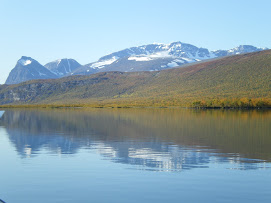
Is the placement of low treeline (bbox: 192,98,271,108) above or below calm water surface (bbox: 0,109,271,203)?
above

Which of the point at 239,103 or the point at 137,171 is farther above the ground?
the point at 239,103

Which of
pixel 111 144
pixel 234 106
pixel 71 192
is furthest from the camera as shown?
pixel 234 106

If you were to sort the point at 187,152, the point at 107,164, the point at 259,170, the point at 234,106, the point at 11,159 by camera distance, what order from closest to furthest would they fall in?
the point at 259,170 < the point at 107,164 < the point at 11,159 < the point at 187,152 < the point at 234,106

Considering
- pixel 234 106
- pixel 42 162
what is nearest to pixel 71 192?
pixel 42 162

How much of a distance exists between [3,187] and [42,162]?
720 centimetres

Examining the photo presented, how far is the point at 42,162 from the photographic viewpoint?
90.4 ft

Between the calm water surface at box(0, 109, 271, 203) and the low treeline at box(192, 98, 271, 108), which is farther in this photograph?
the low treeline at box(192, 98, 271, 108)

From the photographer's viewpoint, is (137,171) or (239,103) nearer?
(137,171)

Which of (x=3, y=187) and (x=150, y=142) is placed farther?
(x=150, y=142)

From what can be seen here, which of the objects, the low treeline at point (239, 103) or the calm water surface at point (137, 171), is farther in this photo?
the low treeline at point (239, 103)

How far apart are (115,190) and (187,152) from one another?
42.2ft

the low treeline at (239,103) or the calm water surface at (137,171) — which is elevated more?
the low treeline at (239,103)

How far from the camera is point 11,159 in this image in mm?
29281

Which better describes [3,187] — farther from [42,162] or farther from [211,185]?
[211,185]
